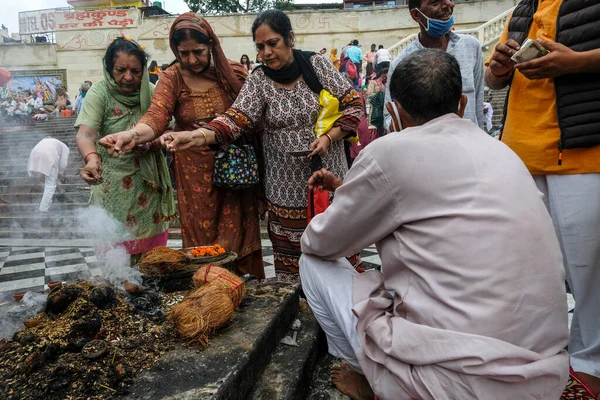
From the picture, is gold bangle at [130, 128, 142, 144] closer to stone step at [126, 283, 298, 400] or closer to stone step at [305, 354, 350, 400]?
stone step at [126, 283, 298, 400]

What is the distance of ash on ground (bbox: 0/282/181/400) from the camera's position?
171 cm

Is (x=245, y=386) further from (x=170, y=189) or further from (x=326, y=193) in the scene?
(x=170, y=189)

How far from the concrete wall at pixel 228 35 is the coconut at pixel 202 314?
24.1 metres

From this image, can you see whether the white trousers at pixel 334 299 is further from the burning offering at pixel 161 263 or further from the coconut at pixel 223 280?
the burning offering at pixel 161 263

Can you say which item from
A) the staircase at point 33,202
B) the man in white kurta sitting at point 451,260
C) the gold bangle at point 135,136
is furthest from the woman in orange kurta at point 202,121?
the staircase at point 33,202

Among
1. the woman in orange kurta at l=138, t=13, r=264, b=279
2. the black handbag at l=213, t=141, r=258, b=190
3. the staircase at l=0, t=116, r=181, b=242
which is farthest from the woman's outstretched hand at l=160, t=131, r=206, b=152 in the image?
the staircase at l=0, t=116, r=181, b=242

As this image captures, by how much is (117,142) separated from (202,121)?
80cm

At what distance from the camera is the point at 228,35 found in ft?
81.3

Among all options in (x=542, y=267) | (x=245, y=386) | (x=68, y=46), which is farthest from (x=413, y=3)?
(x=68, y=46)

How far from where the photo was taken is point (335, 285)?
193 cm

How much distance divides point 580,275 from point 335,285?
1.22 m

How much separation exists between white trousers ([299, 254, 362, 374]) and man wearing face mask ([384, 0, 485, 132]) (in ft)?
3.86

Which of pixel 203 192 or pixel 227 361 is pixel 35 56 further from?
pixel 227 361

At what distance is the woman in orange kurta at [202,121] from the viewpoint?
3.08m
